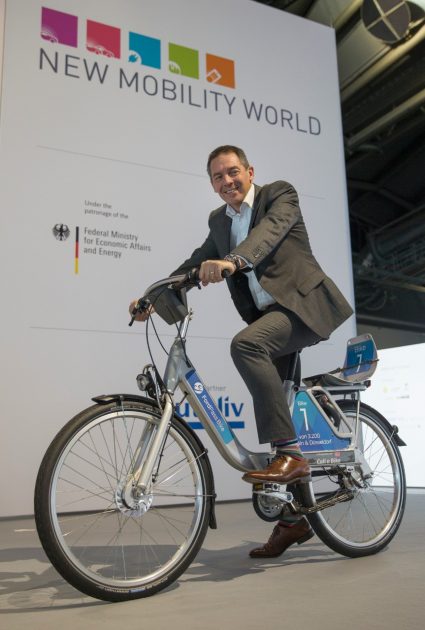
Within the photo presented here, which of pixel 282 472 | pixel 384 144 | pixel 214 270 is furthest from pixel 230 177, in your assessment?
pixel 384 144

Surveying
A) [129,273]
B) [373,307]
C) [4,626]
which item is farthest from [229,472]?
[373,307]

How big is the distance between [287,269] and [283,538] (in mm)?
919

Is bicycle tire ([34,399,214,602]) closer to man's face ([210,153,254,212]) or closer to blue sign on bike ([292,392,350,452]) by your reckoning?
blue sign on bike ([292,392,350,452])

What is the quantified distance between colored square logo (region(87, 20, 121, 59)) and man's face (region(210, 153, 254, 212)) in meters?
2.20

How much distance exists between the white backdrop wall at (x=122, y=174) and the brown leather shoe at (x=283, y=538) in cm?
159

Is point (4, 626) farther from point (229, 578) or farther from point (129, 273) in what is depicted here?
point (129, 273)

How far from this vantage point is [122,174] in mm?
3814

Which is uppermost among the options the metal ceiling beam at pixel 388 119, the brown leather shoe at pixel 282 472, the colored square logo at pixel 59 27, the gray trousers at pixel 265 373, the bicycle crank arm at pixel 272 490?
the metal ceiling beam at pixel 388 119

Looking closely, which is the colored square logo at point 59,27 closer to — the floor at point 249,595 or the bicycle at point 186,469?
the bicycle at point 186,469

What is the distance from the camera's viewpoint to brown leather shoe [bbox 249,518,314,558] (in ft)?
6.98

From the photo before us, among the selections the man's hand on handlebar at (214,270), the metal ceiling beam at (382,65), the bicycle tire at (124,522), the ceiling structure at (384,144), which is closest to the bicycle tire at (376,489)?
the bicycle tire at (124,522)

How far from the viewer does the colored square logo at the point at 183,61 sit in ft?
13.7

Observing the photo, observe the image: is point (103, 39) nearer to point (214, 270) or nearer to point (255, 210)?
point (255, 210)

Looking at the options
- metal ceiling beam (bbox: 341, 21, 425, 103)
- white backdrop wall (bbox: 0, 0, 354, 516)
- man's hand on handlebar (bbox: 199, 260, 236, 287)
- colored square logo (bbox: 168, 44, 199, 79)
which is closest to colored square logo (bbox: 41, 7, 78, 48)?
white backdrop wall (bbox: 0, 0, 354, 516)
